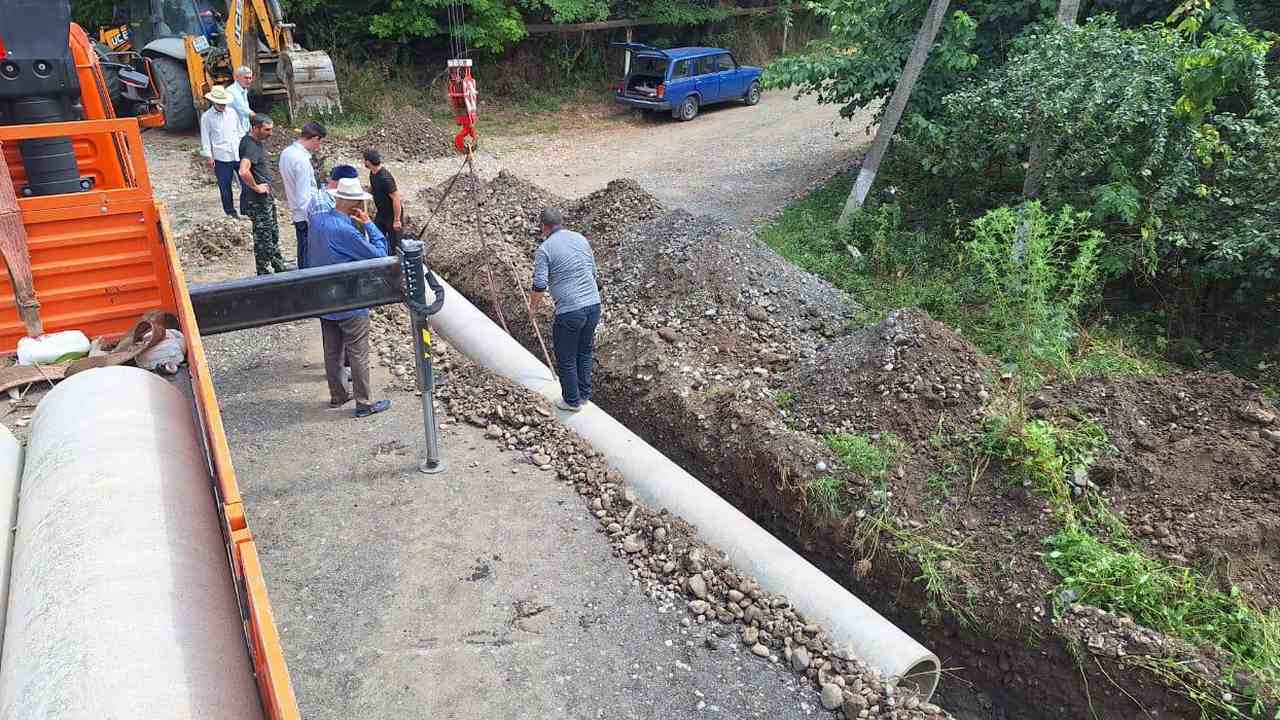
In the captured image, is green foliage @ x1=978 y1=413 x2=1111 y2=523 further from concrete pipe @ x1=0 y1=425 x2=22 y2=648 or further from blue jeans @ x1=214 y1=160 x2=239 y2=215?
blue jeans @ x1=214 y1=160 x2=239 y2=215

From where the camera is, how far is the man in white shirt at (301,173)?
7.39m

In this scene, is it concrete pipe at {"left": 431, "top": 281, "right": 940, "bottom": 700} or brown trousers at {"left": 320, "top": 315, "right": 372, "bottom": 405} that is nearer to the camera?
concrete pipe at {"left": 431, "top": 281, "right": 940, "bottom": 700}

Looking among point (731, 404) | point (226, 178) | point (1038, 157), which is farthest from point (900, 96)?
point (226, 178)

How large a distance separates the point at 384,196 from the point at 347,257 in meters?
2.53

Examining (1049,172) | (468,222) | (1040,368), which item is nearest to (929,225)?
(1049,172)

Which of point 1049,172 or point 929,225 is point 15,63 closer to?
point 1049,172

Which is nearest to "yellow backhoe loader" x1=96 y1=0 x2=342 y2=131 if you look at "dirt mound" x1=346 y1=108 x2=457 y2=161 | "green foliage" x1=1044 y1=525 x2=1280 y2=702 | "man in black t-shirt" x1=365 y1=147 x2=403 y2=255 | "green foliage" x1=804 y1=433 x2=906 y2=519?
"dirt mound" x1=346 y1=108 x2=457 y2=161

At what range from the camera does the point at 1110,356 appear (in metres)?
7.62

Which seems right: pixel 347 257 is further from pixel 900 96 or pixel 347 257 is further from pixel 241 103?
pixel 900 96

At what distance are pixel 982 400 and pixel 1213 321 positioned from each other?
3735 millimetres

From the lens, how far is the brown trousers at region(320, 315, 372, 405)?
629 cm

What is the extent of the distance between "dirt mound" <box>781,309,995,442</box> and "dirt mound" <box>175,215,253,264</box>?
21.1 feet

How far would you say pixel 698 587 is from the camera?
16.3 ft

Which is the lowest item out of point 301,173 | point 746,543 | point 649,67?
point 746,543
